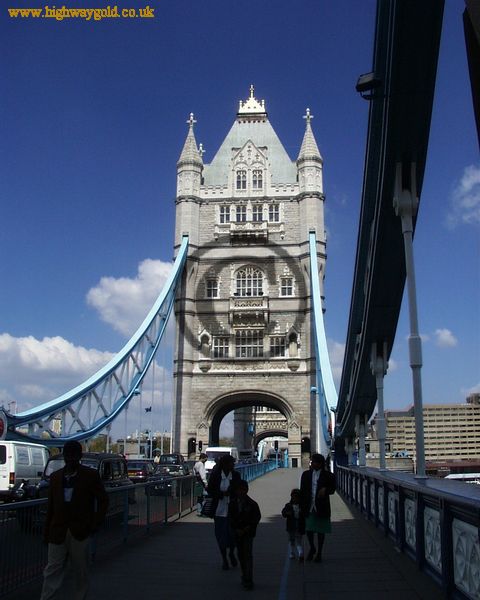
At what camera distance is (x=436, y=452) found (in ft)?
427

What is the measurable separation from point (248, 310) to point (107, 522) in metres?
35.9

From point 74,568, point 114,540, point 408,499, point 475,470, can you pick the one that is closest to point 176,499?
point 114,540

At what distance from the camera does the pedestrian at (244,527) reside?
6600 mm

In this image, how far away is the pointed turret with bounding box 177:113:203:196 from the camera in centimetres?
4775

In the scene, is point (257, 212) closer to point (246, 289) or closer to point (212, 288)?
point (246, 289)

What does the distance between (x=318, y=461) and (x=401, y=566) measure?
146cm

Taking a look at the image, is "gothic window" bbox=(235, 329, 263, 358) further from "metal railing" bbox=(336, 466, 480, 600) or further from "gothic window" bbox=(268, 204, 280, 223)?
"metal railing" bbox=(336, 466, 480, 600)

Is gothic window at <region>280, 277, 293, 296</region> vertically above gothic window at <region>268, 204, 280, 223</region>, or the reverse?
gothic window at <region>268, 204, 280, 223</region>

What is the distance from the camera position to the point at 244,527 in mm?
6773

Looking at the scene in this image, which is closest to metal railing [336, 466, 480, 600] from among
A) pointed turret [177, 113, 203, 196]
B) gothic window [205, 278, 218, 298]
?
gothic window [205, 278, 218, 298]

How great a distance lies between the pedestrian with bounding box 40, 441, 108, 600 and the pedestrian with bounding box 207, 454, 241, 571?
2.53 m

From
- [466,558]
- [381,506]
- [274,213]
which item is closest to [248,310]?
[274,213]

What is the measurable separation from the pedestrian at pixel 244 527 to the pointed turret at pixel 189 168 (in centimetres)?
4163

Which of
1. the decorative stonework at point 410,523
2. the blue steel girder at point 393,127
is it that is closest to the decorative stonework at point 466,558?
the decorative stonework at point 410,523
